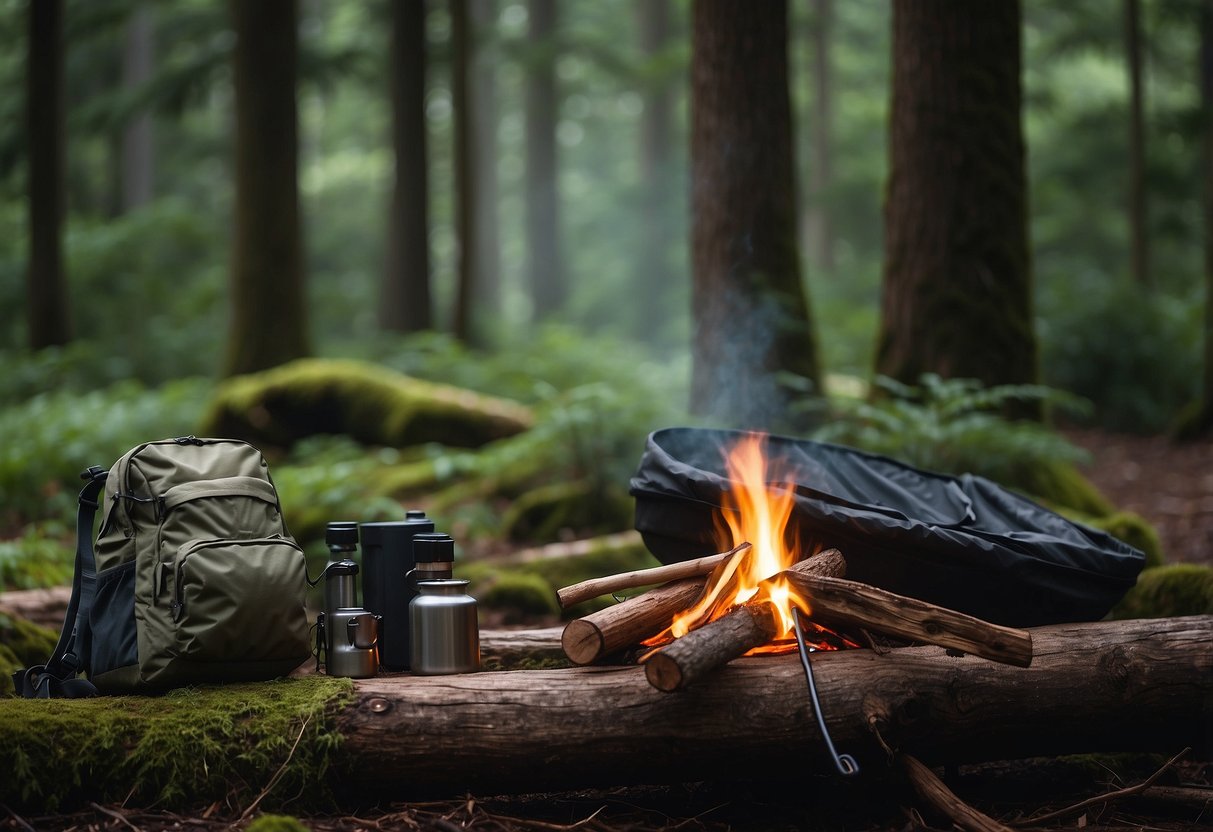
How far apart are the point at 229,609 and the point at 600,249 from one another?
25.8 metres

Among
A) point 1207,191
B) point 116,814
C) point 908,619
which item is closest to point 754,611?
point 908,619

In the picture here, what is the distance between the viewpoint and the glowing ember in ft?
10.4

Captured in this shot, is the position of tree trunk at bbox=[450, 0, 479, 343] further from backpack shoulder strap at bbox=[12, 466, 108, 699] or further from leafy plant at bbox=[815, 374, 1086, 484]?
backpack shoulder strap at bbox=[12, 466, 108, 699]

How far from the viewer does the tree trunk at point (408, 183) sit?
43.6 ft

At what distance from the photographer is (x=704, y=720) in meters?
2.91

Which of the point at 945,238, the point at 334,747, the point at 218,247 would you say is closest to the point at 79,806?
the point at 334,747

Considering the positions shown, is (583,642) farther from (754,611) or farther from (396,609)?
(396,609)

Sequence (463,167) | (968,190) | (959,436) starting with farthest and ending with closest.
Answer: (463,167) → (968,190) → (959,436)

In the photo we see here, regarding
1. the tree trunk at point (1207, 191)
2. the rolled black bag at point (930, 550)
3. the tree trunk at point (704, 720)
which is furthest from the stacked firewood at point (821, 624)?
the tree trunk at point (1207, 191)

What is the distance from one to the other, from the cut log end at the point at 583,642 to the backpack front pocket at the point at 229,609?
87cm

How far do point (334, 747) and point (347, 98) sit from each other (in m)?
29.8

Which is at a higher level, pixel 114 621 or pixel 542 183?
pixel 542 183

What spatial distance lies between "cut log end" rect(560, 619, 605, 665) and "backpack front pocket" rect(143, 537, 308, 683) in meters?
0.87

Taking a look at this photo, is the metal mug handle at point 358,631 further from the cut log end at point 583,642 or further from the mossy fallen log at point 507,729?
the cut log end at point 583,642
